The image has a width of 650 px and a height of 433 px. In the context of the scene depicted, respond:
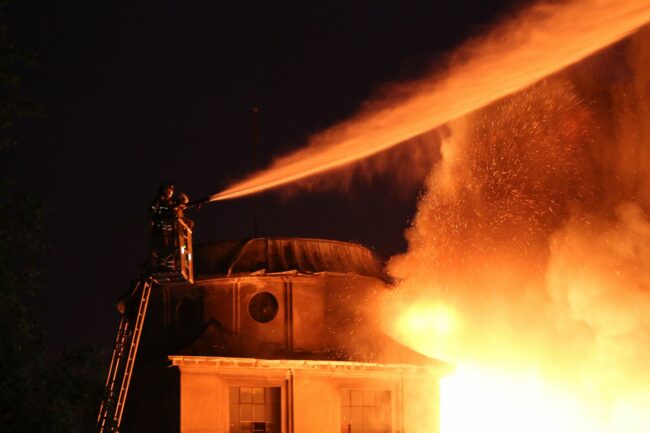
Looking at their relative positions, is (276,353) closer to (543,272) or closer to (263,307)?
(263,307)

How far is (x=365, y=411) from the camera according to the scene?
144ft

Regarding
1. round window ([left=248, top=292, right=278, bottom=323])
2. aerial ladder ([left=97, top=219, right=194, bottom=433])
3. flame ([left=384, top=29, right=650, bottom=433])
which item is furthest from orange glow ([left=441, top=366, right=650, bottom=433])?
aerial ladder ([left=97, top=219, right=194, bottom=433])

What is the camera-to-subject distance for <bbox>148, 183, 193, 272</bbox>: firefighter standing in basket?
34469mm

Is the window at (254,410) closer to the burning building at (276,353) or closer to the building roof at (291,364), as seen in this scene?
the burning building at (276,353)

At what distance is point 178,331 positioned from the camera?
44375mm

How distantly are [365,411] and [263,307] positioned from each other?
483cm

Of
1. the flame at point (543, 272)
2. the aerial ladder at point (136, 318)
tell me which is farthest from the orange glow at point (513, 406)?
the aerial ladder at point (136, 318)

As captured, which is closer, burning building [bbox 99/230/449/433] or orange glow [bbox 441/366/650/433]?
burning building [bbox 99/230/449/433]

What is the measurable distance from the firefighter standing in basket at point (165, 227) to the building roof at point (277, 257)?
29.8 ft

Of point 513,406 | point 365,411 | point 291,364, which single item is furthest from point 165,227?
point 513,406

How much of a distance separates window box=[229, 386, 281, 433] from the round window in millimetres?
2525

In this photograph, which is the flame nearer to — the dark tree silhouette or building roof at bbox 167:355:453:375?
building roof at bbox 167:355:453:375

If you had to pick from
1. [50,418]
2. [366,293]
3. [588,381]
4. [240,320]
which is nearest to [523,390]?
[588,381]

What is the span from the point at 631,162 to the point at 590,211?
2372mm
